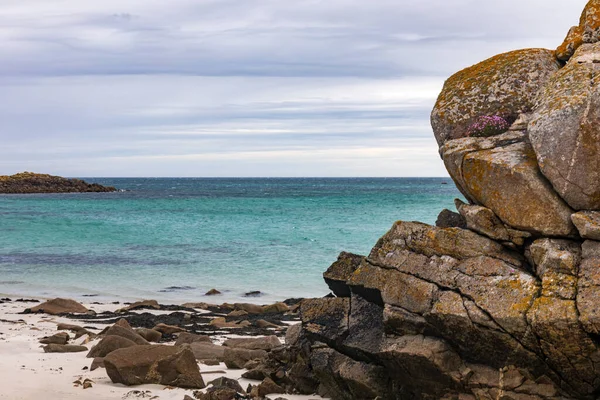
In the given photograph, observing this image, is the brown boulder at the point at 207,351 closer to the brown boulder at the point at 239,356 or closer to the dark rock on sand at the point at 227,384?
the brown boulder at the point at 239,356

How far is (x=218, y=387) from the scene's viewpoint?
1309 cm

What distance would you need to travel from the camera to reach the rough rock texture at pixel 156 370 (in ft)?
44.4

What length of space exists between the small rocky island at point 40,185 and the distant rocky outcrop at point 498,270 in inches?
5660

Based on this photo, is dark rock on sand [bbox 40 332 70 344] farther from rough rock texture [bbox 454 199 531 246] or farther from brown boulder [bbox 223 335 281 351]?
rough rock texture [bbox 454 199 531 246]

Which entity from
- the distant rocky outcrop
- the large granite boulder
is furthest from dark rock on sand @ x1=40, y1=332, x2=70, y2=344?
the large granite boulder

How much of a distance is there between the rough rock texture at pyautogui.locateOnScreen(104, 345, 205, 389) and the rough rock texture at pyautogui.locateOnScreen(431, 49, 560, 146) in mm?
6275

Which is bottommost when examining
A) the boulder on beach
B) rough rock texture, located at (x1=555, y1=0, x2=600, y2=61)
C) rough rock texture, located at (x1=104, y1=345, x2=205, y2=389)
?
the boulder on beach

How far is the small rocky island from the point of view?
146788 millimetres

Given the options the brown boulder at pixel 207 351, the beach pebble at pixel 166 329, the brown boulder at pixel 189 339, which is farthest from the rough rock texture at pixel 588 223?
the beach pebble at pixel 166 329

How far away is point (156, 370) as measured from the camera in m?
13.7

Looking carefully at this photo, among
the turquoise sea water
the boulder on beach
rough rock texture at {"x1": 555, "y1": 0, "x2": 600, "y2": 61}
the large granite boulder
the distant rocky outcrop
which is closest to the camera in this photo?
the large granite boulder

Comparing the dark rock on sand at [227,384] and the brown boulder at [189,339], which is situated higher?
the dark rock on sand at [227,384]

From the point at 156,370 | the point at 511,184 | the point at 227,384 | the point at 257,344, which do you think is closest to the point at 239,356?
the point at 257,344

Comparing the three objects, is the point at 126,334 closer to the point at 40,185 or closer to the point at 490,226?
the point at 490,226
